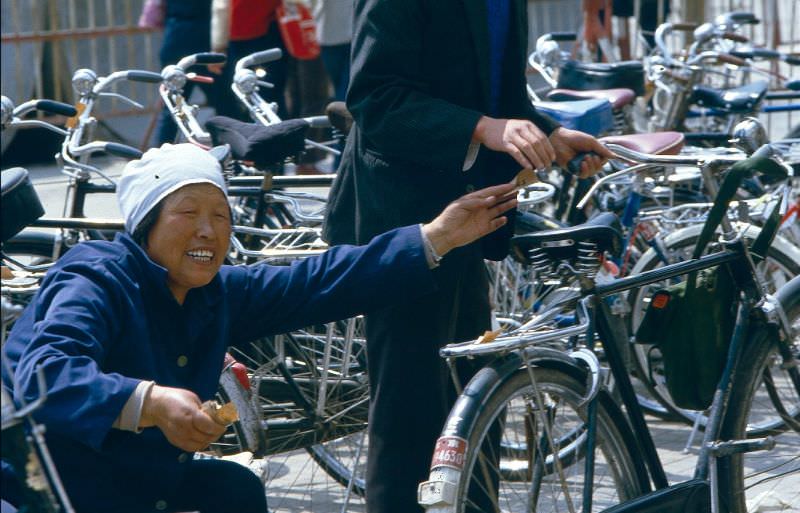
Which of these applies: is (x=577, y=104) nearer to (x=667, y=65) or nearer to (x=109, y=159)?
(x=667, y=65)

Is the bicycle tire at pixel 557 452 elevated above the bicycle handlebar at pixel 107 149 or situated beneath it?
situated beneath

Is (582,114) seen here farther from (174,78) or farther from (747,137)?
(174,78)

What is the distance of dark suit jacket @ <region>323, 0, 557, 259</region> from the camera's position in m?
3.26

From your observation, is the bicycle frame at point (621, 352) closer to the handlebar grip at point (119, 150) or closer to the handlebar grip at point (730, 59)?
the handlebar grip at point (119, 150)

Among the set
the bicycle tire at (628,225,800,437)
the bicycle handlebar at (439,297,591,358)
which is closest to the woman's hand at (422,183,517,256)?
the bicycle handlebar at (439,297,591,358)

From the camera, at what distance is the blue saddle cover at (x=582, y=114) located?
15.3ft

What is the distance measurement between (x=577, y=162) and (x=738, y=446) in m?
0.81

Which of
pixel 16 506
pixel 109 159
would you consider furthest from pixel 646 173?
pixel 109 159

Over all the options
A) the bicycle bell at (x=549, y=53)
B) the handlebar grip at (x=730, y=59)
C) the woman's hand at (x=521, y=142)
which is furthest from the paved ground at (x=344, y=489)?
the handlebar grip at (x=730, y=59)

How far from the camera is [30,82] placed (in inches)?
379

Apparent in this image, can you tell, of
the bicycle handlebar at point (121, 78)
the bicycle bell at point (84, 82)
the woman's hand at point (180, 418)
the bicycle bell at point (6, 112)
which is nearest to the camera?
the woman's hand at point (180, 418)

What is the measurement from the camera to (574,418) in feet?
11.1

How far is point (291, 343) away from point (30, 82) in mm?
5795

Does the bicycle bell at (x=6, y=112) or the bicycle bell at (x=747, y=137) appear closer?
the bicycle bell at (x=747, y=137)
